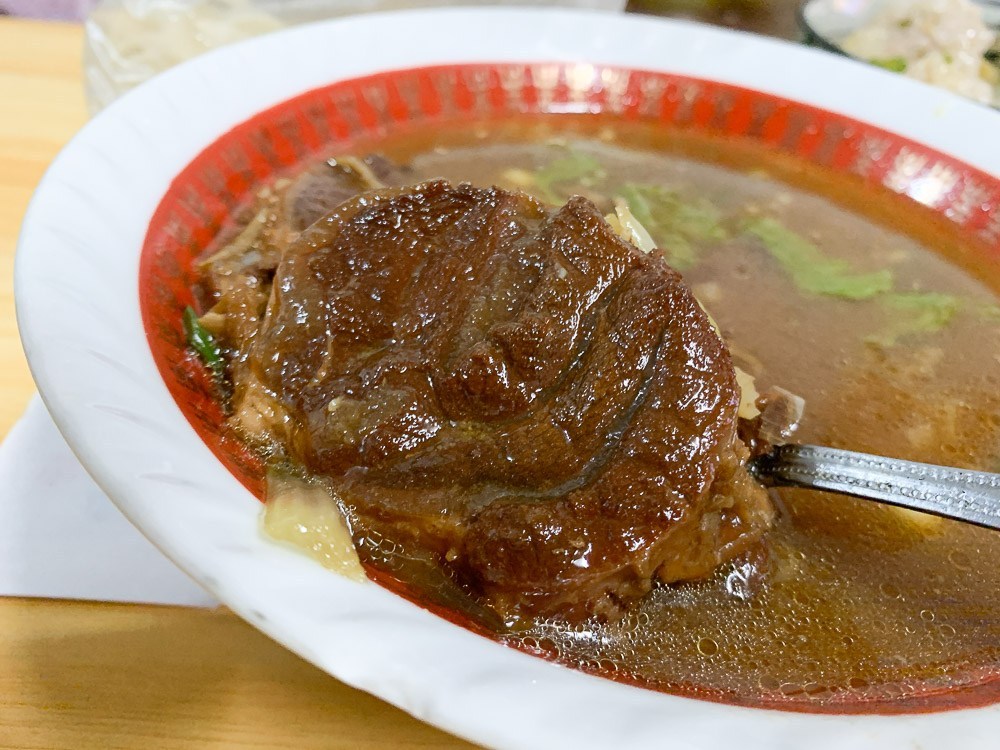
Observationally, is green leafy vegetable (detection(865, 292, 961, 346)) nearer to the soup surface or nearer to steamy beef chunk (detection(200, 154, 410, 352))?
the soup surface

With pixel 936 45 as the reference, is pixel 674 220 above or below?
below

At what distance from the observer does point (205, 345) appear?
1.57m

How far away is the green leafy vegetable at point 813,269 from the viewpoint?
7.48 ft

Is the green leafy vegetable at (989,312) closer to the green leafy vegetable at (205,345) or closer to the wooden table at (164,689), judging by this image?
the wooden table at (164,689)

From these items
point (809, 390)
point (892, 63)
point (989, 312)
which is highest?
point (892, 63)

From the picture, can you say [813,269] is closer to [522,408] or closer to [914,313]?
[914,313]

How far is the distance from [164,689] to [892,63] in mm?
3809

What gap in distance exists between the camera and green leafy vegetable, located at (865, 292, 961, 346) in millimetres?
2147

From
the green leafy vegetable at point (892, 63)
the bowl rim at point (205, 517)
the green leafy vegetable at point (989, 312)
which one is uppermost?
the green leafy vegetable at point (892, 63)

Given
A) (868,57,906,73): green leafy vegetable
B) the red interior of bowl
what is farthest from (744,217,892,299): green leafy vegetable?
(868,57,906,73): green leafy vegetable

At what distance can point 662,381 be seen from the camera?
4.26 ft

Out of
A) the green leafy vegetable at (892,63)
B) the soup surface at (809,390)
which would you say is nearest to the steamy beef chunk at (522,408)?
the soup surface at (809,390)

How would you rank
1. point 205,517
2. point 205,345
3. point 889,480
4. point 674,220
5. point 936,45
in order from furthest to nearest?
1. point 936,45
2. point 674,220
3. point 205,345
4. point 889,480
5. point 205,517

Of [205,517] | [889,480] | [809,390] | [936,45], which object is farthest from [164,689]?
[936,45]
